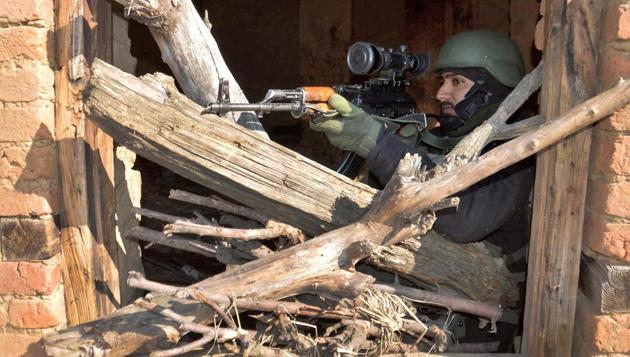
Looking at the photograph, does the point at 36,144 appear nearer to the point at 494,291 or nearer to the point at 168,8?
the point at 168,8

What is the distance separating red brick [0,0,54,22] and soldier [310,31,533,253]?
122 centimetres

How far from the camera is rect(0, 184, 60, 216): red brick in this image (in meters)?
2.81

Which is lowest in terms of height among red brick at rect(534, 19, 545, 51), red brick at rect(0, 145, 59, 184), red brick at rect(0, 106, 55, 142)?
red brick at rect(0, 145, 59, 184)

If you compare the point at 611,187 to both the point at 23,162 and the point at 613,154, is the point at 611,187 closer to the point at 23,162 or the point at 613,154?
the point at 613,154

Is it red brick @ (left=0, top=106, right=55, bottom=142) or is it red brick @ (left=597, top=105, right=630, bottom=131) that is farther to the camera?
red brick @ (left=0, top=106, right=55, bottom=142)

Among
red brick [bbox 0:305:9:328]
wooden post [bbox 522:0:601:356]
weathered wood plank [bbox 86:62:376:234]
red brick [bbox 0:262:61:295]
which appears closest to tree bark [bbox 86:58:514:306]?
weathered wood plank [bbox 86:62:376:234]

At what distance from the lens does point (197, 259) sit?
181 inches

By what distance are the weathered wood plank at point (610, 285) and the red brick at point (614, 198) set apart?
0.60 ft

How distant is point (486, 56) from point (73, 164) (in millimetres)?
2000

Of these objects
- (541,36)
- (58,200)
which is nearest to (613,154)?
(541,36)

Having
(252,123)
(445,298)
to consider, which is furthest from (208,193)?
(445,298)

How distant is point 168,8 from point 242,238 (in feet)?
3.28

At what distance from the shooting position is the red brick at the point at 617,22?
2230 mm

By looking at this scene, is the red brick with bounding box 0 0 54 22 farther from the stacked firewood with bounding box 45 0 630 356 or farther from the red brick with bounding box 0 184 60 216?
the red brick with bounding box 0 184 60 216
